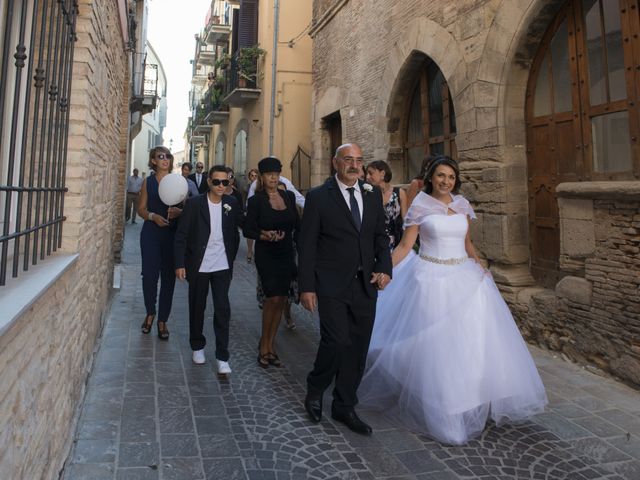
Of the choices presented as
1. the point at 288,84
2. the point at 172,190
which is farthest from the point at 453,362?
the point at 288,84

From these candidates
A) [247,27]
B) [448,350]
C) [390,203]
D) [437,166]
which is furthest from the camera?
[247,27]

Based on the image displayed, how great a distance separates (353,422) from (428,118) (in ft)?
20.0

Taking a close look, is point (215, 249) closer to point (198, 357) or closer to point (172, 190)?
point (198, 357)

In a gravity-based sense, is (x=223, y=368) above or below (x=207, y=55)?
below

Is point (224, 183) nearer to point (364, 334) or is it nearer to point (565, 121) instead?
point (364, 334)

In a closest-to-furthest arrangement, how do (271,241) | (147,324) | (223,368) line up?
(223,368), (271,241), (147,324)

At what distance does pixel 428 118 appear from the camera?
8281 mm

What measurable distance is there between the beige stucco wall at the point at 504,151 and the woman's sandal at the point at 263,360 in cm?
296

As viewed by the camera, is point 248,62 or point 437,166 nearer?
point 437,166

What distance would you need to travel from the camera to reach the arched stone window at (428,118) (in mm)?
7617

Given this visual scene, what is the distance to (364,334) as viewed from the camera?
3.46 metres

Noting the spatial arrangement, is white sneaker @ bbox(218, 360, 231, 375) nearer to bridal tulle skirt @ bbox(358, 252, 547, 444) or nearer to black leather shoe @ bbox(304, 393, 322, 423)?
black leather shoe @ bbox(304, 393, 322, 423)

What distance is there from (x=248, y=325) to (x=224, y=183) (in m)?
2.15

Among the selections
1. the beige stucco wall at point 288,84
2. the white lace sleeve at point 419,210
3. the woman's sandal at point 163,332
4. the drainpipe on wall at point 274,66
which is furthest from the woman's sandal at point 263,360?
the drainpipe on wall at point 274,66
